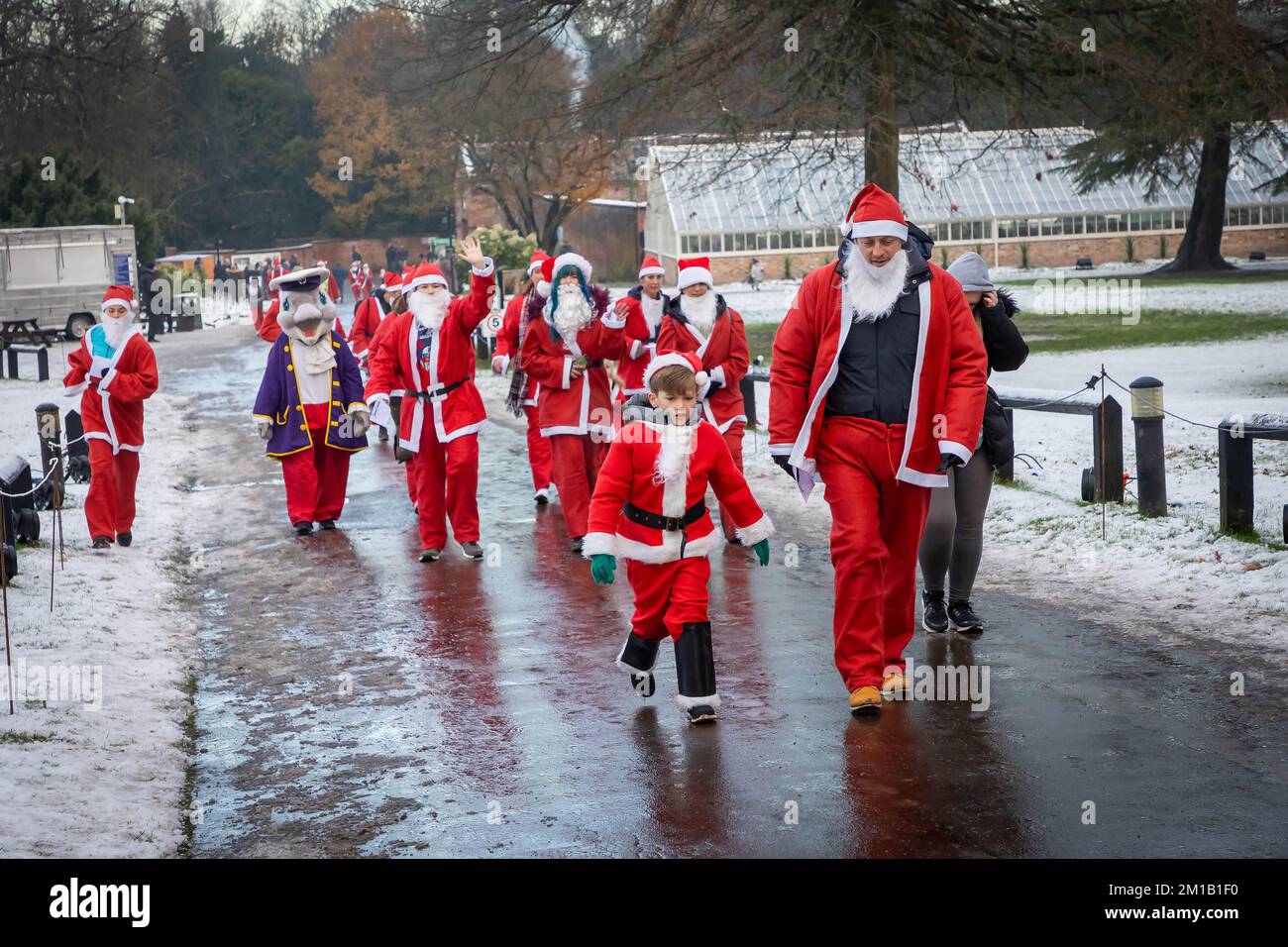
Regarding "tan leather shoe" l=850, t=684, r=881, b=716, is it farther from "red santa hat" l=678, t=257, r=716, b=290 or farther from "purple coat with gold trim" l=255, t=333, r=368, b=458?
"purple coat with gold trim" l=255, t=333, r=368, b=458

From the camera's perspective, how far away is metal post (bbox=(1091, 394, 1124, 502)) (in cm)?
1060

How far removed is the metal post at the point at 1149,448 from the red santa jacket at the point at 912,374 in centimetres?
381

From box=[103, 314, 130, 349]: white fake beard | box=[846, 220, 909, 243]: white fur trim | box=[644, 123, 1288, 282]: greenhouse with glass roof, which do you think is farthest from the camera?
box=[644, 123, 1288, 282]: greenhouse with glass roof

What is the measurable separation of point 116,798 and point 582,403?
5.55 metres

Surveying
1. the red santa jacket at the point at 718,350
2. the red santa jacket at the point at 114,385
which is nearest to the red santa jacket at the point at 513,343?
the red santa jacket at the point at 718,350

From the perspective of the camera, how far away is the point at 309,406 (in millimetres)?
11750

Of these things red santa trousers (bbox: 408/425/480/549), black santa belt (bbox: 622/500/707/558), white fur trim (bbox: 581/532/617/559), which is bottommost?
red santa trousers (bbox: 408/425/480/549)

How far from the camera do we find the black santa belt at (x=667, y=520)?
656 centimetres

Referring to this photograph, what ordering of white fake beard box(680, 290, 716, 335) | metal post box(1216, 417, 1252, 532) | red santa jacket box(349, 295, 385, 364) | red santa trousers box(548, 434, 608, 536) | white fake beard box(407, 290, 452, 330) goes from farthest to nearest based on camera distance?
red santa jacket box(349, 295, 385, 364) → white fake beard box(407, 290, 452, 330) → white fake beard box(680, 290, 716, 335) → red santa trousers box(548, 434, 608, 536) → metal post box(1216, 417, 1252, 532)

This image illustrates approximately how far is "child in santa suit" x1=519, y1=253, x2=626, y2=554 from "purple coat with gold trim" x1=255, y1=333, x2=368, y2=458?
65.1 inches

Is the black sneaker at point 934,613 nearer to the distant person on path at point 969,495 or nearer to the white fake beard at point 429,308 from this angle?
the distant person on path at point 969,495

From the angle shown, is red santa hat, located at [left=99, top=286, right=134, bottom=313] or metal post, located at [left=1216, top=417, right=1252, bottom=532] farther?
red santa hat, located at [left=99, top=286, right=134, bottom=313]

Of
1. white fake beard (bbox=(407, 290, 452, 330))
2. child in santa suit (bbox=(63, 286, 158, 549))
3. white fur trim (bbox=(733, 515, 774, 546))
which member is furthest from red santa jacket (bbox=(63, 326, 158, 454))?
white fur trim (bbox=(733, 515, 774, 546))

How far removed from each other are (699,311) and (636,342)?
50 centimetres
